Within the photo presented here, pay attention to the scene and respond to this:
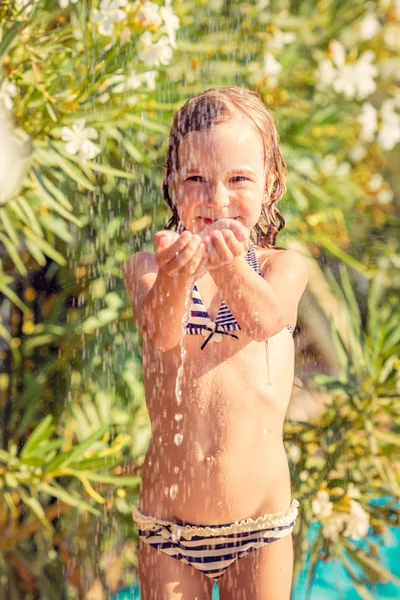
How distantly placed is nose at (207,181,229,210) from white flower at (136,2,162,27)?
100 centimetres

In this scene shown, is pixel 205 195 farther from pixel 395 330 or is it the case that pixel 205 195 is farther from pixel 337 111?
pixel 337 111

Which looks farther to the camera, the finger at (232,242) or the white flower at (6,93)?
the white flower at (6,93)

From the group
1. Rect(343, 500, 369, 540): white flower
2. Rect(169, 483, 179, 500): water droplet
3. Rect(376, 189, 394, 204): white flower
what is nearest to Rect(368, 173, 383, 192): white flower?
Rect(376, 189, 394, 204): white flower

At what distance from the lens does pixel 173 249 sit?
4.54ft

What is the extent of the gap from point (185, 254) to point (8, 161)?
1.45m

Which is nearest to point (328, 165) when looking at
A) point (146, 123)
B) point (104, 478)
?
point (146, 123)

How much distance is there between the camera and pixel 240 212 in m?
1.58

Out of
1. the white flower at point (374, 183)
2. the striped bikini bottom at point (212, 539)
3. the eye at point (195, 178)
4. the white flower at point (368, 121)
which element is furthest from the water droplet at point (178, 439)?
the white flower at point (374, 183)

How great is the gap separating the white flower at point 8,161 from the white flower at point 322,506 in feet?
4.62

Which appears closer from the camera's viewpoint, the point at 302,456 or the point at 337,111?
the point at 302,456

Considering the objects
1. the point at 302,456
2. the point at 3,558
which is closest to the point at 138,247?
the point at 302,456

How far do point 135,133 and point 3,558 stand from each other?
4.99 feet

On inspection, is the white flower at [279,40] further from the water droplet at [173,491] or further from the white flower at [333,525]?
the water droplet at [173,491]

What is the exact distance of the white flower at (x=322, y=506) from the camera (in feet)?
9.56
